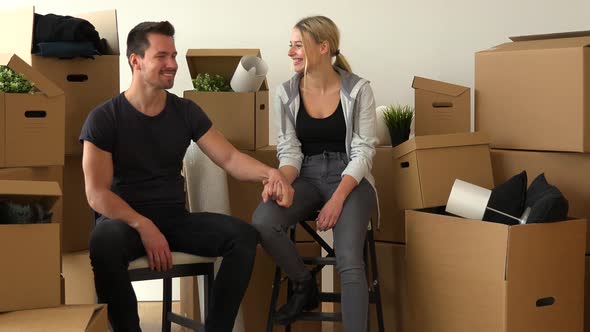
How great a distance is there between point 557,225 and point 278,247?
2.93 ft

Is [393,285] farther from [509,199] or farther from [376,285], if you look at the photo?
[509,199]

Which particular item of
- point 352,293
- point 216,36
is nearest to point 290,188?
point 352,293

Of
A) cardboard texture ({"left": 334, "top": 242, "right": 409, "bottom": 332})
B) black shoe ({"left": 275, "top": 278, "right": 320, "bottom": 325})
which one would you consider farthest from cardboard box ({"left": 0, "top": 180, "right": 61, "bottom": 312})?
cardboard texture ({"left": 334, "top": 242, "right": 409, "bottom": 332})

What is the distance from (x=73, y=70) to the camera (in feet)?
11.7

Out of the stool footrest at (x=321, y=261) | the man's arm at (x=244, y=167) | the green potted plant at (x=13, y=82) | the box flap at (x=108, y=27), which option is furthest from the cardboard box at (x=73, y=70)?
the stool footrest at (x=321, y=261)

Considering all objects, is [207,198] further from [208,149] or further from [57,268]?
[57,268]

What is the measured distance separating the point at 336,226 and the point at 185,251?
515mm

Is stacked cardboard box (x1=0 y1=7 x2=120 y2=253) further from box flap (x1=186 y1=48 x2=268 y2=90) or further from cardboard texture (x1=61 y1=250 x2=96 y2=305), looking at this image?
box flap (x1=186 y1=48 x2=268 y2=90)

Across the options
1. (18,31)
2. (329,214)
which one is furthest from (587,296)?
(18,31)

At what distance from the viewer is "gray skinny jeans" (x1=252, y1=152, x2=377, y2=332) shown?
304 centimetres

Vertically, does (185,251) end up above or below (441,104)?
below

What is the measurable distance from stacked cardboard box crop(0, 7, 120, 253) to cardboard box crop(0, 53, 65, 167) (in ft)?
0.96

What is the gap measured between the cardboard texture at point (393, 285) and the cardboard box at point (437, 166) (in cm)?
21

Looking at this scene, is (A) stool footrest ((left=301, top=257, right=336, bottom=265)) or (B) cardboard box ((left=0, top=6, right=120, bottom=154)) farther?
(B) cardboard box ((left=0, top=6, right=120, bottom=154))
